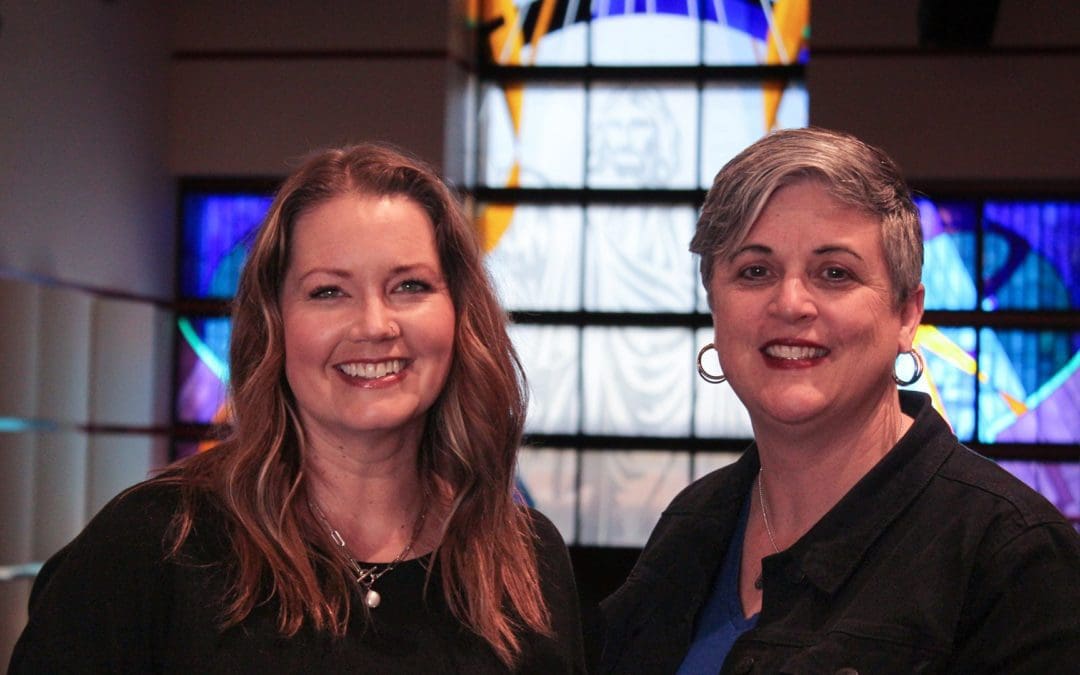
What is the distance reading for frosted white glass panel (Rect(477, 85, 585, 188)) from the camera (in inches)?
226

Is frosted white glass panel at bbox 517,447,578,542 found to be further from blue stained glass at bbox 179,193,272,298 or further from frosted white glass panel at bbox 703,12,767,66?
frosted white glass panel at bbox 703,12,767,66

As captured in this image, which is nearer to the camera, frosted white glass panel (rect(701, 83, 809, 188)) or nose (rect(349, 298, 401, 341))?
nose (rect(349, 298, 401, 341))

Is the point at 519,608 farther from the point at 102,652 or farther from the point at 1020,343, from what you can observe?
the point at 1020,343

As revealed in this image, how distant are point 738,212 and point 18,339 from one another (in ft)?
11.0

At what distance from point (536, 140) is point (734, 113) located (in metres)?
0.85

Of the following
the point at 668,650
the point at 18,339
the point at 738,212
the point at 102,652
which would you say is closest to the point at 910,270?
the point at 738,212

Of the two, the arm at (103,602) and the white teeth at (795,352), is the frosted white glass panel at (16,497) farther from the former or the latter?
the white teeth at (795,352)

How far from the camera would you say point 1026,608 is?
4.99 feet

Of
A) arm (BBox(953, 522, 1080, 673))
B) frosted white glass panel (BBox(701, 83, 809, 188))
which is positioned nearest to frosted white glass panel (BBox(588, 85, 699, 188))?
frosted white glass panel (BBox(701, 83, 809, 188))

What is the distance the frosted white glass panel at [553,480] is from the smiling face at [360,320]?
385 cm

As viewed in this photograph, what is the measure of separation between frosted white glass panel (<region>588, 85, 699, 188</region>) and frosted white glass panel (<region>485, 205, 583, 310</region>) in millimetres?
232

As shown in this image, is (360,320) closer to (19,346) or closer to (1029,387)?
(19,346)

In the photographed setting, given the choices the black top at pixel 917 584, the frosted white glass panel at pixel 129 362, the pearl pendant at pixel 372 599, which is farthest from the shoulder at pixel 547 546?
the frosted white glass panel at pixel 129 362

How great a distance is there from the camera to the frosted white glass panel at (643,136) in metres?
5.70
